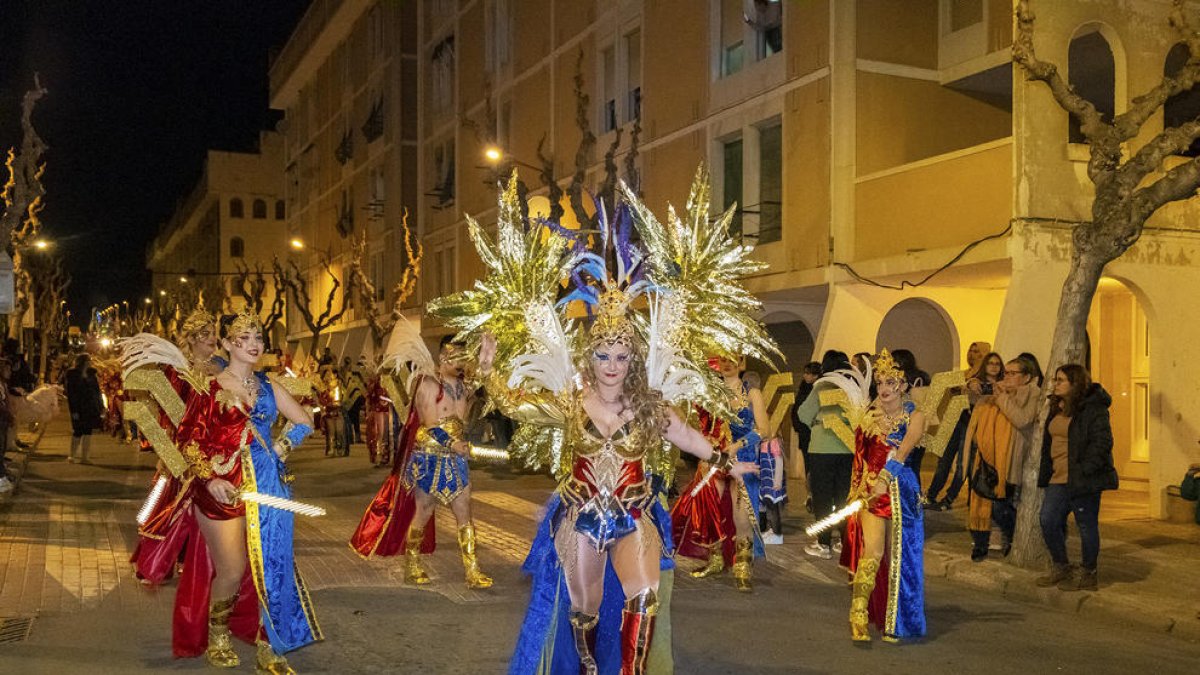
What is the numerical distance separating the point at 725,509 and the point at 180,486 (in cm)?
422

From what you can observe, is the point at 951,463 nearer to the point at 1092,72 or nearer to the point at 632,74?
the point at 1092,72

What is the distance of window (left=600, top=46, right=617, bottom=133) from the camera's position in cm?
2456

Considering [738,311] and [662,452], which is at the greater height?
[738,311]

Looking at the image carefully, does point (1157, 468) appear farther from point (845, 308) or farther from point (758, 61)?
point (758, 61)

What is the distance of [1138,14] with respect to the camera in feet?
47.1

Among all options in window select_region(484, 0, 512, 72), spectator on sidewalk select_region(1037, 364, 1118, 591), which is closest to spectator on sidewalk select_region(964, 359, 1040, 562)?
spectator on sidewalk select_region(1037, 364, 1118, 591)

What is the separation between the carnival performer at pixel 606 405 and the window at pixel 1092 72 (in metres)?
10.2

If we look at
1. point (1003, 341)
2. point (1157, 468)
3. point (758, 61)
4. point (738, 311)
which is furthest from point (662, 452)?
point (758, 61)

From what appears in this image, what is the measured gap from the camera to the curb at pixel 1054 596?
809 centimetres

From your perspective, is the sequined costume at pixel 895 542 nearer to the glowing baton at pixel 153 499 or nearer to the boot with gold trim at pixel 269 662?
the boot with gold trim at pixel 269 662

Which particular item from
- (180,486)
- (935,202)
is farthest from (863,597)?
(935,202)

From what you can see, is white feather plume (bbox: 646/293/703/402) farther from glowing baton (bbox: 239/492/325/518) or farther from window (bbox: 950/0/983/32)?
window (bbox: 950/0/983/32)

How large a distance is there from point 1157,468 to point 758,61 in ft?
30.3

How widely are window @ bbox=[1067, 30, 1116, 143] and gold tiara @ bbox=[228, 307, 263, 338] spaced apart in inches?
454
